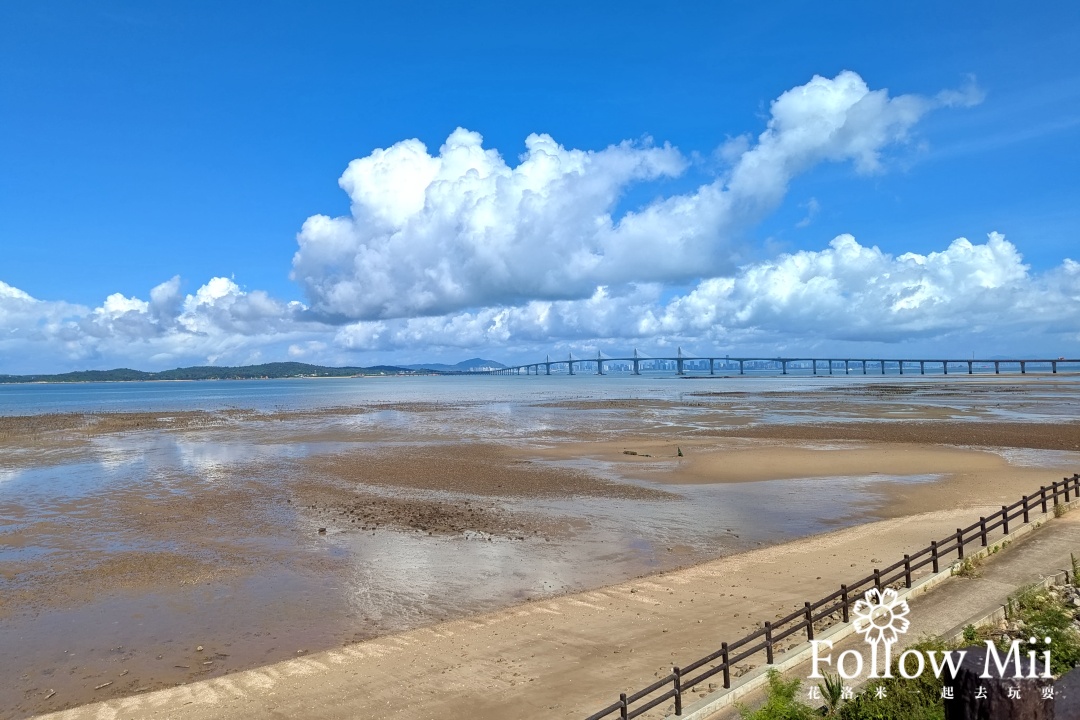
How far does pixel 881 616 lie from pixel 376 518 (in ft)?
66.5

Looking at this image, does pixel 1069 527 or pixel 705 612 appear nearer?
pixel 705 612

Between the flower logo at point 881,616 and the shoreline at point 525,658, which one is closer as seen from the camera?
the shoreline at point 525,658

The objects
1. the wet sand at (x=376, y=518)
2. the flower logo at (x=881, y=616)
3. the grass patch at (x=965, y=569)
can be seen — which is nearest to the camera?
the flower logo at (x=881, y=616)

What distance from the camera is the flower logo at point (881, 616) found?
12648 mm

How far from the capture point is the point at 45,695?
1324 centimetres

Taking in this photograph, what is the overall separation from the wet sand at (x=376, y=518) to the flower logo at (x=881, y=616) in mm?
7419

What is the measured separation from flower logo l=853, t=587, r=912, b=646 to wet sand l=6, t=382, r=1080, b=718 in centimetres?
742

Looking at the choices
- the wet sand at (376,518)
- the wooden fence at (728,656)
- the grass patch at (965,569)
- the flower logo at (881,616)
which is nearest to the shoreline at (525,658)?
the wooden fence at (728,656)

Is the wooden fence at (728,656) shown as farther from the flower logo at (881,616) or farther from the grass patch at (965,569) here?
the grass patch at (965,569)

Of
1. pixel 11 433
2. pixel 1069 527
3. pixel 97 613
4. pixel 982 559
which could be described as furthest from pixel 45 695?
pixel 11 433

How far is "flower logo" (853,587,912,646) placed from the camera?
12.6m

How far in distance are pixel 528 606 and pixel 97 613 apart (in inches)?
458

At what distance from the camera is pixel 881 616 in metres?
13.4

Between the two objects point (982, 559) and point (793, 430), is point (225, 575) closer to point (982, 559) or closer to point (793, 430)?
point (982, 559)
